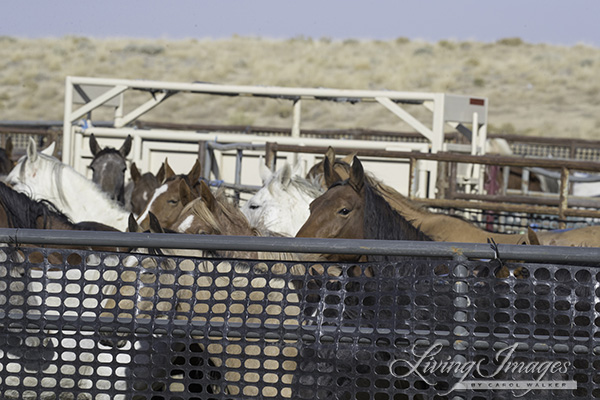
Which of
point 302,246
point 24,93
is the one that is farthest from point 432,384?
point 24,93

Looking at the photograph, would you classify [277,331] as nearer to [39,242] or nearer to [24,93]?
[39,242]

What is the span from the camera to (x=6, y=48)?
42.2 m

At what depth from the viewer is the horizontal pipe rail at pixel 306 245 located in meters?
2.35

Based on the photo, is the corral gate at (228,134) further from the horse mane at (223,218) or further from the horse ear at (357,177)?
the horse ear at (357,177)

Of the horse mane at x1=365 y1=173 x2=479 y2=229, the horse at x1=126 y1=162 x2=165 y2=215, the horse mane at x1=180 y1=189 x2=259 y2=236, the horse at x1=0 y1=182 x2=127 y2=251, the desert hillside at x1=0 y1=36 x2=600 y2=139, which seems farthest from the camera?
the desert hillside at x1=0 y1=36 x2=600 y2=139

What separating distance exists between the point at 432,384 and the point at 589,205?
709 centimetres

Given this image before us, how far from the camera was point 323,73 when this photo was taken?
3838cm

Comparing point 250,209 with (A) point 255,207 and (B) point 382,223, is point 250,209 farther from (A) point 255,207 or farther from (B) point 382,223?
(B) point 382,223

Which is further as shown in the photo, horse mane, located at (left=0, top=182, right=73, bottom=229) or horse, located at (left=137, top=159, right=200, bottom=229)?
horse, located at (left=137, top=159, right=200, bottom=229)

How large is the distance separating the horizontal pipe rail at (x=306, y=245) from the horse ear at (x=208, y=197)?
198 centimetres

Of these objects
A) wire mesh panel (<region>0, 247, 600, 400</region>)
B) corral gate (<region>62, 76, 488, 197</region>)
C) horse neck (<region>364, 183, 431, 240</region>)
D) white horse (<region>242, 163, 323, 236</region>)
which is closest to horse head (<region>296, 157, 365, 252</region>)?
horse neck (<region>364, 183, 431, 240</region>)

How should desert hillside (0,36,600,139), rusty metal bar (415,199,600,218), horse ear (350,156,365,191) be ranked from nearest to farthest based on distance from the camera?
horse ear (350,156,365,191), rusty metal bar (415,199,600,218), desert hillside (0,36,600,139)

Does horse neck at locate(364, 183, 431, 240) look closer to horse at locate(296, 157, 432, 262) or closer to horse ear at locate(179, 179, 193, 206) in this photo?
horse at locate(296, 157, 432, 262)

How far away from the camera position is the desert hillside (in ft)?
105
